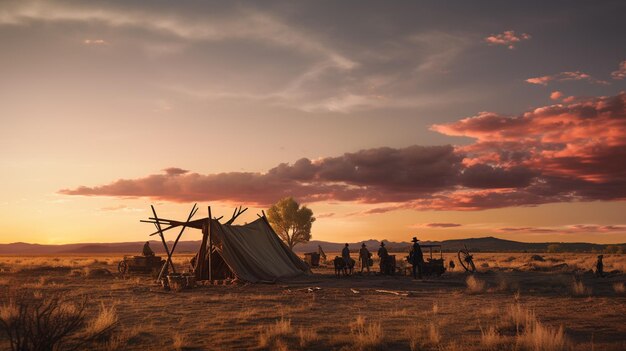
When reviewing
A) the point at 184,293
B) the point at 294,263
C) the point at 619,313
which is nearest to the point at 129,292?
the point at 184,293

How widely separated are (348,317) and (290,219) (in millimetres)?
66806

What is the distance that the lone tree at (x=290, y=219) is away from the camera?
8069 cm

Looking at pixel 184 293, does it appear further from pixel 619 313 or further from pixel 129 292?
pixel 619 313

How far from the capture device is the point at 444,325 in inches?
504

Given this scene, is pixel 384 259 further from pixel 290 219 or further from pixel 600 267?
pixel 290 219

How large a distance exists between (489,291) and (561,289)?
3.43 m

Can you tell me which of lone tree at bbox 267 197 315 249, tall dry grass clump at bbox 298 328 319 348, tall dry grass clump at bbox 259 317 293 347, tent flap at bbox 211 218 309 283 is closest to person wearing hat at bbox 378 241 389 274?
tent flap at bbox 211 218 309 283

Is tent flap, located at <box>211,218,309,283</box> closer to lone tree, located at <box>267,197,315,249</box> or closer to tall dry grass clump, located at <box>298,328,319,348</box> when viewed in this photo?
tall dry grass clump, located at <box>298,328,319,348</box>

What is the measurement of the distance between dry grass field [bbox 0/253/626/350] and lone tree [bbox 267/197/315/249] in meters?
56.4

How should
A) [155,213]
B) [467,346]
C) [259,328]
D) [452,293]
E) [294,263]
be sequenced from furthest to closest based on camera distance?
1. [294,263]
2. [155,213]
3. [452,293]
4. [259,328]
5. [467,346]

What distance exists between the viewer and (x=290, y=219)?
80.8 metres

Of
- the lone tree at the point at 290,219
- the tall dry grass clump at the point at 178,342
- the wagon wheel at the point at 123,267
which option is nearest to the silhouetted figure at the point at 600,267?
the tall dry grass clump at the point at 178,342

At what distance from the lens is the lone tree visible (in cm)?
8069

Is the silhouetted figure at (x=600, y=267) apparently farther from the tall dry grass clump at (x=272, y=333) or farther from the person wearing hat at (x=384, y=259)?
the tall dry grass clump at (x=272, y=333)
